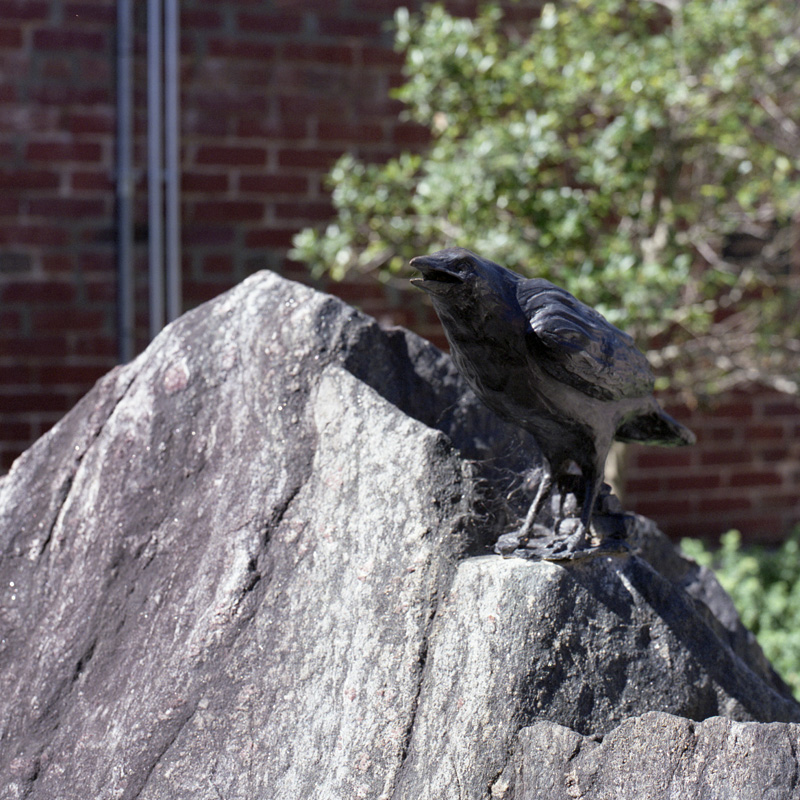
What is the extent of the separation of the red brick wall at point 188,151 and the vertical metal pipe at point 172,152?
0.20 ft

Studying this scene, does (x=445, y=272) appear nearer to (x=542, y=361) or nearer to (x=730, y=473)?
(x=542, y=361)

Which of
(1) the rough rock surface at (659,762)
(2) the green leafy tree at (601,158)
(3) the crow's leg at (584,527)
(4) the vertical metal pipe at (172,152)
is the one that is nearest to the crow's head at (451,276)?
(3) the crow's leg at (584,527)

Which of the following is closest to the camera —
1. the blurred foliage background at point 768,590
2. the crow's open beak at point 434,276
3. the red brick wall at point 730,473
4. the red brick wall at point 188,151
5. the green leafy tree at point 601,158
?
the crow's open beak at point 434,276

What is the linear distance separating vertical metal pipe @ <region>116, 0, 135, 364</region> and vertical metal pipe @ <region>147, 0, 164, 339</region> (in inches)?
3.3

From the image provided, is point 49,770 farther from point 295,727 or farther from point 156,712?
point 295,727

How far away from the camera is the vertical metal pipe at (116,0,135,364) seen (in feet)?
13.6

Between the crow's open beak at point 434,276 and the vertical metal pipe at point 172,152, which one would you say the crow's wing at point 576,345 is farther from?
the vertical metal pipe at point 172,152

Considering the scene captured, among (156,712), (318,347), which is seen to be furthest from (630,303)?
(156,712)

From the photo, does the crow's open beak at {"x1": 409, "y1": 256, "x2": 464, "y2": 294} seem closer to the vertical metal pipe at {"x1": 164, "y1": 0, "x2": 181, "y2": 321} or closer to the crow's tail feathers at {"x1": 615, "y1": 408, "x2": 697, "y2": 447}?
the crow's tail feathers at {"x1": 615, "y1": 408, "x2": 697, "y2": 447}

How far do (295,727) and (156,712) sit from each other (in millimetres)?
270

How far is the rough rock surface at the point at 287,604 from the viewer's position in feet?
5.38


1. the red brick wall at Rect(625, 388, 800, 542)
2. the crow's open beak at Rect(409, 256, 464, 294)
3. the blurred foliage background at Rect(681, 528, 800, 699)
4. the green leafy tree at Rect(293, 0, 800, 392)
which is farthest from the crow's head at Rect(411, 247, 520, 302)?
the red brick wall at Rect(625, 388, 800, 542)

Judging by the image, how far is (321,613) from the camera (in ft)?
5.79

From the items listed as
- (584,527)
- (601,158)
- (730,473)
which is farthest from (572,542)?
(730,473)
